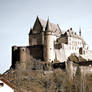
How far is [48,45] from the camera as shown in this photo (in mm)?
63250

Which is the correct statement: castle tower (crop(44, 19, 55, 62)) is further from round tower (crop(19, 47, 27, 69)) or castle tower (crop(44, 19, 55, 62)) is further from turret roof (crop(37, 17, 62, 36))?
turret roof (crop(37, 17, 62, 36))

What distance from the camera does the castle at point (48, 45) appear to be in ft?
208

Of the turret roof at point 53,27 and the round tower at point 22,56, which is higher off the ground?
the turret roof at point 53,27

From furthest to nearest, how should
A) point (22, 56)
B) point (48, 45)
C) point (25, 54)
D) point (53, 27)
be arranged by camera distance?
1. point (53, 27)
2. point (25, 54)
3. point (22, 56)
4. point (48, 45)

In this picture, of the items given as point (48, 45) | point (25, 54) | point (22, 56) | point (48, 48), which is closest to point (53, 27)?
point (48, 45)

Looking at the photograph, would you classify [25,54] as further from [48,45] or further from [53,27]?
[53,27]

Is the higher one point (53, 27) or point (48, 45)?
point (53, 27)

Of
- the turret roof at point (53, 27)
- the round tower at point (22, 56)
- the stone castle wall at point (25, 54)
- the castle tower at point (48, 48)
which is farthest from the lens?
the turret roof at point (53, 27)

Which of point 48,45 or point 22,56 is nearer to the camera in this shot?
point 48,45

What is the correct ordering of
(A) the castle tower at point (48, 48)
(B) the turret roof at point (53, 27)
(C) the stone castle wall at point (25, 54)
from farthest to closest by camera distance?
1. (B) the turret roof at point (53, 27)
2. (C) the stone castle wall at point (25, 54)
3. (A) the castle tower at point (48, 48)

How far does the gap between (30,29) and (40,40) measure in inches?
171

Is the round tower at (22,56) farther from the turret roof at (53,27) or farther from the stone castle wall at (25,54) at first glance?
the turret roof at (53,27)

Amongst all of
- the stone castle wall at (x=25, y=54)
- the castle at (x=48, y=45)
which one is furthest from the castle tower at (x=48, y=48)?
the stone castle wall at (x=25, y=54)

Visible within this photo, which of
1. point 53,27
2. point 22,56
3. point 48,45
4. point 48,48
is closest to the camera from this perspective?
point 48,48
